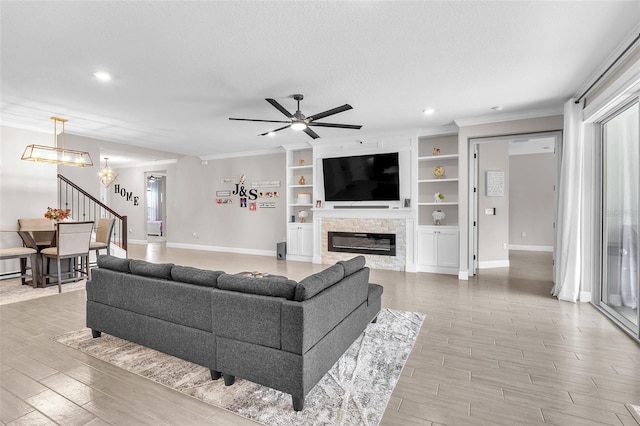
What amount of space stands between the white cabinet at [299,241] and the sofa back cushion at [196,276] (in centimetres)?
513

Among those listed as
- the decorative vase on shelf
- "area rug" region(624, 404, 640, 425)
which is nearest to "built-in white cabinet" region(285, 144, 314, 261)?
the decorative vase on shelf

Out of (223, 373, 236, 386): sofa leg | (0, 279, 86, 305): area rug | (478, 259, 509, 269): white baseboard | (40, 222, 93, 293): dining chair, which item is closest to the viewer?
(223, 373, 236, 386): sofa leg

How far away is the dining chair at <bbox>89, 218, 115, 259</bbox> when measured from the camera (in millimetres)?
6078

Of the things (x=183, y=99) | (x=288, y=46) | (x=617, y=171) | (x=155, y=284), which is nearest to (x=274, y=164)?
(x=183, y=99)

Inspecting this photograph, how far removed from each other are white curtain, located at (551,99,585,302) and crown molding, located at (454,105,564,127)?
0.51 metres

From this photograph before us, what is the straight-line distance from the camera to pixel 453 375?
2.54 metres

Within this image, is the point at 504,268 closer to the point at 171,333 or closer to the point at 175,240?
the point at 171,333

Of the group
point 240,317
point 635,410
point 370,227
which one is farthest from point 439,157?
point 240,317

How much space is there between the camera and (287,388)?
2.07 m

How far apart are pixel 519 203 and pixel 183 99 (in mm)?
8934

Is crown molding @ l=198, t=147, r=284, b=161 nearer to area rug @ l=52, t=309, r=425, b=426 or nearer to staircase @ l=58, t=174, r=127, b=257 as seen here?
staircase @ l=58, t=174, r=127, b=257

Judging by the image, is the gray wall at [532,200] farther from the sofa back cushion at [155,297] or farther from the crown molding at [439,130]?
the sofa back cushion at [155,297]

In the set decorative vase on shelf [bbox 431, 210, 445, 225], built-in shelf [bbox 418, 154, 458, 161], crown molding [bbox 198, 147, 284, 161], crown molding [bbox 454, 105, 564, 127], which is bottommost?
decorative vase on shelf [bbox 431, 210, 445, 225]

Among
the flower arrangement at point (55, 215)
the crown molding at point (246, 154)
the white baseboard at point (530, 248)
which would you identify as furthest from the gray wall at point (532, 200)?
the flower arrangement at point (55, 215)
